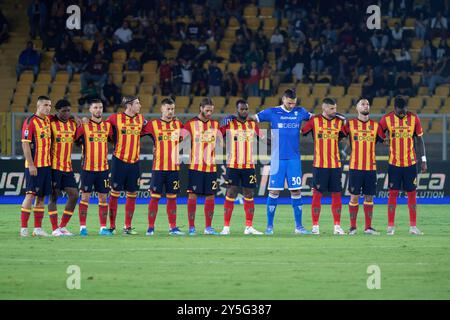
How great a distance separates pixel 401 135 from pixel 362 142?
24.9 inches

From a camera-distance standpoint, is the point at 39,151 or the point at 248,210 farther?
the point at 248,210

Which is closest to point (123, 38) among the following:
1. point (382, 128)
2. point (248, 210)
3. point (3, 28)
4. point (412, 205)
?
point (3, 28)

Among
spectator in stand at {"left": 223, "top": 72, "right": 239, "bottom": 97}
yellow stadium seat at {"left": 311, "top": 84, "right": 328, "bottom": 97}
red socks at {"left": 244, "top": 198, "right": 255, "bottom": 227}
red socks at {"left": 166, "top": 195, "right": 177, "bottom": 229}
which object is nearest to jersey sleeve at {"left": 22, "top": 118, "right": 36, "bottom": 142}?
red socks at {"left": 166, "top": 195, "right": 177, "bottom": 229}

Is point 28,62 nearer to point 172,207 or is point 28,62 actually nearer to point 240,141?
point 240,141

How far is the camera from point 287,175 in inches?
709

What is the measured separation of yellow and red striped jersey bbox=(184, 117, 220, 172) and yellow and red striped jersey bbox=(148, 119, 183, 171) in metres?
Answer: 0.22

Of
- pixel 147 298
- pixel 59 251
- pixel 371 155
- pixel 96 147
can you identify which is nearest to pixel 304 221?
pixel 371 155

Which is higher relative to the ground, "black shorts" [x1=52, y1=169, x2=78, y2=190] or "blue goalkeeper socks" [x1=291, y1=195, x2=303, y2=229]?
"black shorts" [x1=52, y1=169, x2=78, y2=190]

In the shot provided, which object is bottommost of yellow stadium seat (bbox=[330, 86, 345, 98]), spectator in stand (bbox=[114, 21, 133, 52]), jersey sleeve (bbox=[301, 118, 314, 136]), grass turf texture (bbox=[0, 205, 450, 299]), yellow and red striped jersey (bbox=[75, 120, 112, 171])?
grass turf texture (bbox=[0, 205, 450, 299])

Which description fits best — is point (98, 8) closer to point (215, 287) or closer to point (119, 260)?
point (119, 260)

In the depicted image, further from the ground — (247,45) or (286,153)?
(247,45)

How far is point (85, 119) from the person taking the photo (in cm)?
1766

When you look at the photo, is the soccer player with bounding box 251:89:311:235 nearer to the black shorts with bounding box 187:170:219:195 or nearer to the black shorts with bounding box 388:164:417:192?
the black shorts with bounding box 187:170:219:195

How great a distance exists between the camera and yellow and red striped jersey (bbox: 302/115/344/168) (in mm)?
18047
